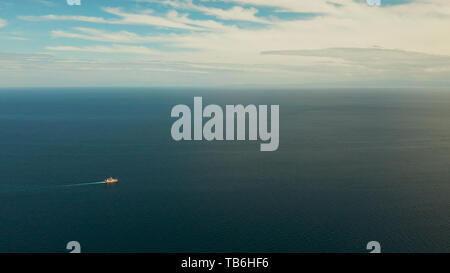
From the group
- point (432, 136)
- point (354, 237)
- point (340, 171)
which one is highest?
point (432, 136)

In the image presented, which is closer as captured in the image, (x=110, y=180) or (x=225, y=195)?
(x=225, y=195)

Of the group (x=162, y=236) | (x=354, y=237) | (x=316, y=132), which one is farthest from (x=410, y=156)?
(x=162, y=236)

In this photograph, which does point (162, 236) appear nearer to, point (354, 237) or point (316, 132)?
point (354, 237)

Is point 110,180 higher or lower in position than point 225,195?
higher

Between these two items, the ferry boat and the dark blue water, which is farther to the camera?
the ferry boat

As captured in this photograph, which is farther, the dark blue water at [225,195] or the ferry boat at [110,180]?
the ferry boat at [110,180]
